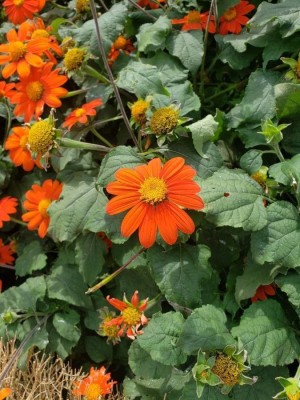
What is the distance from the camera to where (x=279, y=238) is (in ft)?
3.67

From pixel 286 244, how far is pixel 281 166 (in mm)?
171

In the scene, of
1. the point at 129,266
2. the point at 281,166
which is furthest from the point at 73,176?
the point at 281,166

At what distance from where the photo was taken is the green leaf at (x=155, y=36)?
55.9 inches

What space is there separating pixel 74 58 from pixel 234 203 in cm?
58

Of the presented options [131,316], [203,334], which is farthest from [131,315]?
[203,334]

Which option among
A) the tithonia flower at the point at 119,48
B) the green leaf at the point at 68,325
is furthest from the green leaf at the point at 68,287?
the tithonia flower at the point at 119,48

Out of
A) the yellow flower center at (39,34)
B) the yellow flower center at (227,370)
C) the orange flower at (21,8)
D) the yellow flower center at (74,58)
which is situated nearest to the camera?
the yellow flower center at (227,370)

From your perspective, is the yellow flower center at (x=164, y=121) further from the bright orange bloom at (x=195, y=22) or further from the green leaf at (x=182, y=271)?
the bright orange bloom at (x=195, y=22)

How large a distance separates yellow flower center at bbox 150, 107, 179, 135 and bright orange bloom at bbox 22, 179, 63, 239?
44 centimetres

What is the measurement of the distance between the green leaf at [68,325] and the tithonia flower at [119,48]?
732mm

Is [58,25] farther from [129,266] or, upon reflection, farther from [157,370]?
[157,370]

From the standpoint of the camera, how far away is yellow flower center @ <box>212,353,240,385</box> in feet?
3.40

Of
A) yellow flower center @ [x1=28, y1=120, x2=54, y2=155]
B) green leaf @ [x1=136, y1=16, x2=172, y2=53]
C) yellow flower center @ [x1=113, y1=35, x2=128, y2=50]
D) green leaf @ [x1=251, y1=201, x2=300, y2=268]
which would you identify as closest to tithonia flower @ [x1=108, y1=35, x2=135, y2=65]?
yellow flower center @ [x1=113, y1=35, x2=128, y2=50]

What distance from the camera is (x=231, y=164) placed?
1415mm
